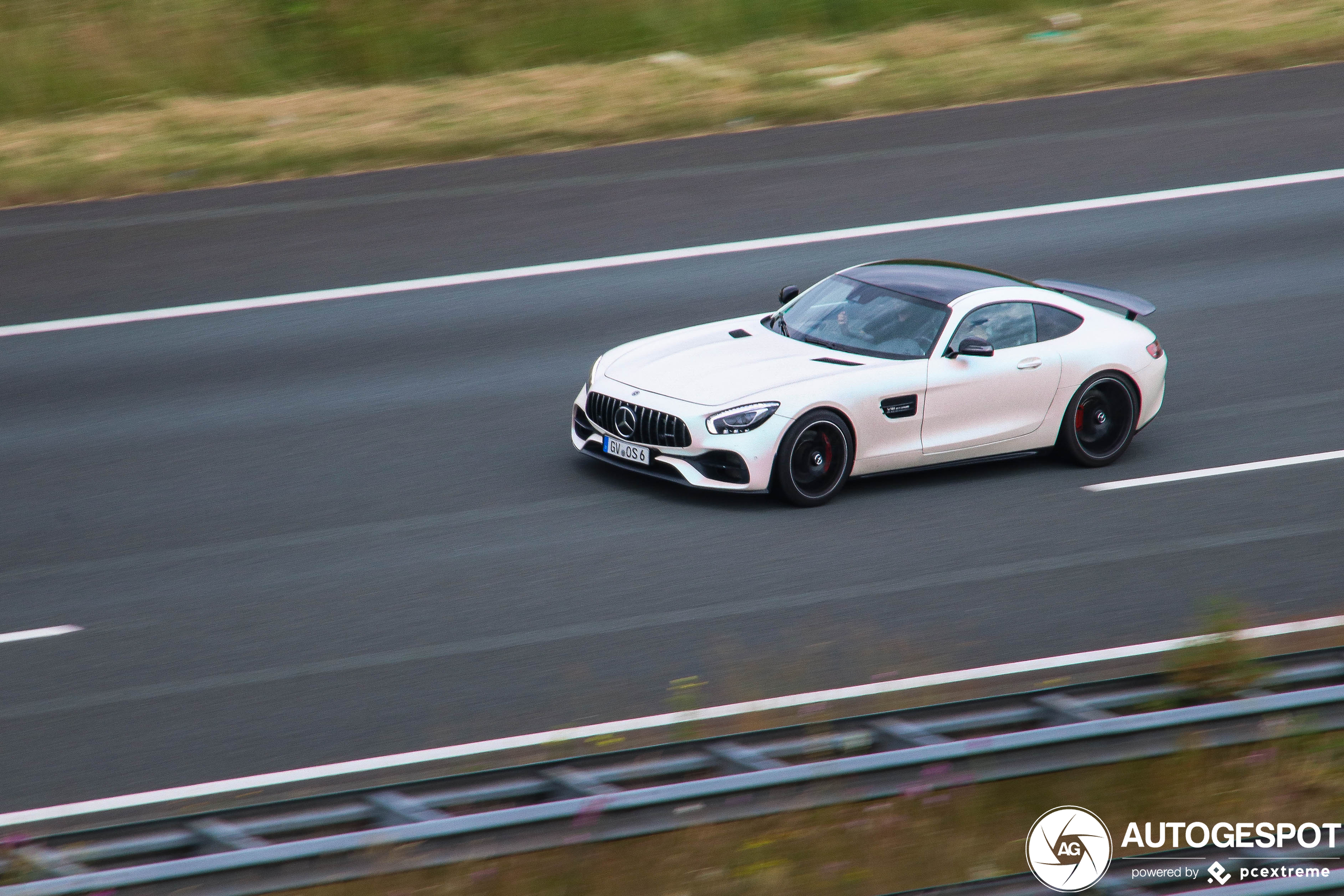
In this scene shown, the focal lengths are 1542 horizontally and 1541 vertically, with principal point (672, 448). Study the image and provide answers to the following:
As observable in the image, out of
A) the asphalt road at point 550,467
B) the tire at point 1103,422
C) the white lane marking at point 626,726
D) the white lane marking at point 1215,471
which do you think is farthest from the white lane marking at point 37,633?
the tire at point 1103,422

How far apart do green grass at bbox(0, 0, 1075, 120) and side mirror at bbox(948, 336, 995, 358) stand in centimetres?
1045

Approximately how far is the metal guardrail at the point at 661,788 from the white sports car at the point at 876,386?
3.58 metres

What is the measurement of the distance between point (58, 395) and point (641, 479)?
4.92 metres

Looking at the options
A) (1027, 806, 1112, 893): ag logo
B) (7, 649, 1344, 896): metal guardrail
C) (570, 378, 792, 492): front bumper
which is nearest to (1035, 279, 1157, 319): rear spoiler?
(570, 378, 792, 492): front bumper

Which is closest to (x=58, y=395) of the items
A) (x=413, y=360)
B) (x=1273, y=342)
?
(x=413, y=360)

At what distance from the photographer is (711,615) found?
857cm

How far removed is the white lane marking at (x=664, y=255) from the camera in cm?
1366

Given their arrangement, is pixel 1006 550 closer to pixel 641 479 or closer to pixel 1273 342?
pixel 641 479

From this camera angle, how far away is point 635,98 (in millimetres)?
18281

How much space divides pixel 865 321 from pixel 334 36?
11429 mm

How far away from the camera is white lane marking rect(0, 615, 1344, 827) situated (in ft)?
21.9

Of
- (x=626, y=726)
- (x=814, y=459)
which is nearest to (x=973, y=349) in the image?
(x=814, y=459)

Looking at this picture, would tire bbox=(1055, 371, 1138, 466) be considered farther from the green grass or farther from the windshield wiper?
the green grass

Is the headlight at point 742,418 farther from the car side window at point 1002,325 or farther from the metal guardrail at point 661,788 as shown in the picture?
the metal guardrail at point 661,788
